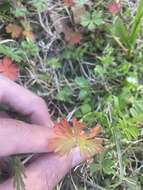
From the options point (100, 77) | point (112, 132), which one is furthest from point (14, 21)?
point (112, 132)

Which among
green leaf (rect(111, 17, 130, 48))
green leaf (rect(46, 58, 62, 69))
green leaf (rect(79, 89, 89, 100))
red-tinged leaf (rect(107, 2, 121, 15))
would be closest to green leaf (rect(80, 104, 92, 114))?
green leaf (rect(79, 89, 89, 100))

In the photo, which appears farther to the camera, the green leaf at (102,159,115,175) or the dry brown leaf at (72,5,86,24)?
the dry brown leaf at (72,5,86,24)

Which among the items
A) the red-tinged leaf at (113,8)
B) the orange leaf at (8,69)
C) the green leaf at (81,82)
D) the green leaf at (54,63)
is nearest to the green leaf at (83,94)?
the green leaf at (81,82)

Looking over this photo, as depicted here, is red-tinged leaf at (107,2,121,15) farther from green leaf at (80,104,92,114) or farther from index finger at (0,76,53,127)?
index finger at (0,76,53,127)

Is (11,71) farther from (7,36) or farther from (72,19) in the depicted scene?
(72,19)

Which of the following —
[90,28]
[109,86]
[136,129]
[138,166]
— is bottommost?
[138,166]

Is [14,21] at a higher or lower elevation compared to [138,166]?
higher
